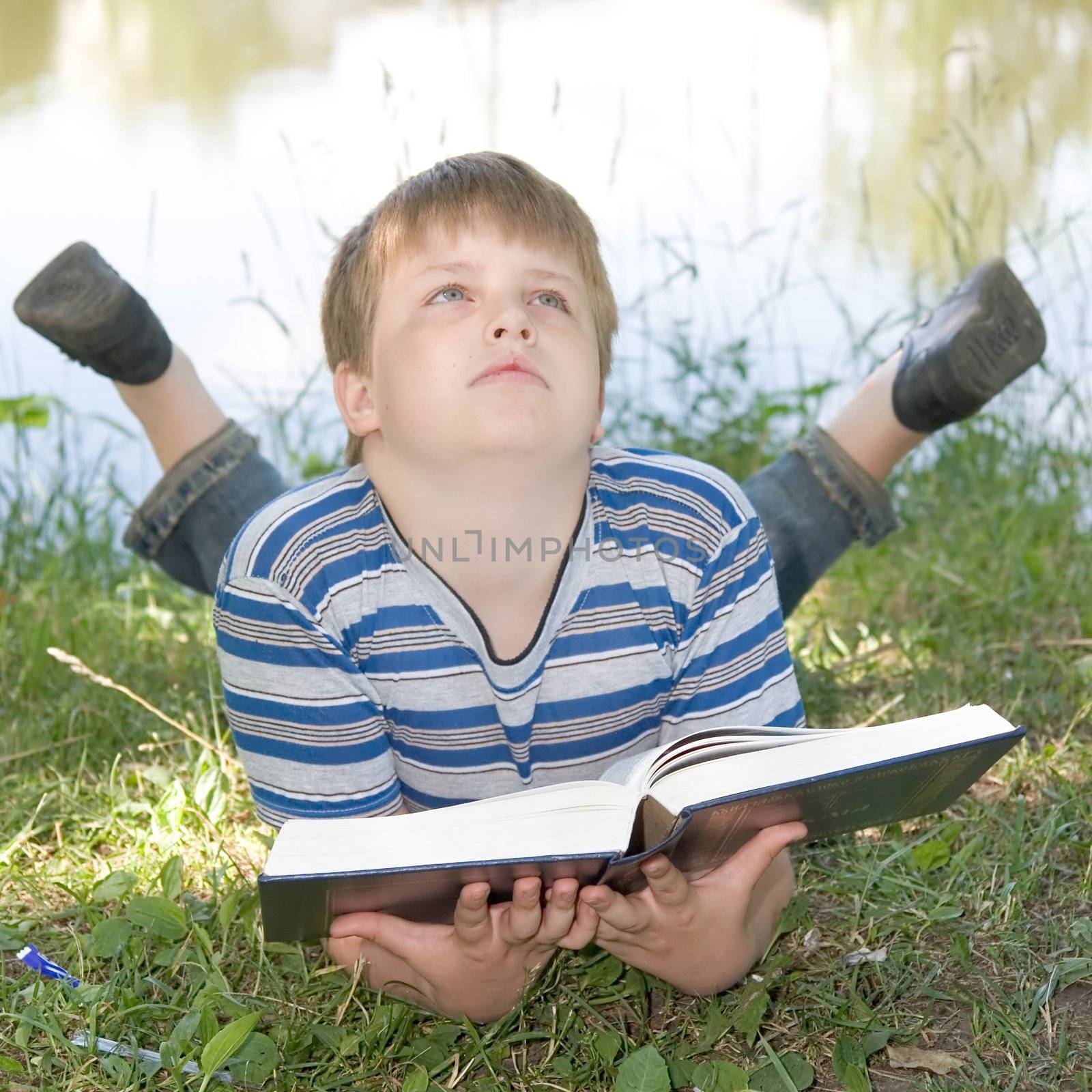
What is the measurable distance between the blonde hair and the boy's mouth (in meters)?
0.19

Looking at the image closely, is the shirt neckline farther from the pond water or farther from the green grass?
the pond water

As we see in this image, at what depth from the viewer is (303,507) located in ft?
6.01

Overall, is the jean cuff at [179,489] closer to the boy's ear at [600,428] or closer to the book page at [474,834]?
the boy's ear at [600,428]

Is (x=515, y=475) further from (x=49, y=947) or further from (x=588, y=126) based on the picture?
(x=588, y=126)

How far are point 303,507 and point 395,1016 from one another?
24.4 inches

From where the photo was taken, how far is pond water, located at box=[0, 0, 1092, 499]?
3898 millimetres

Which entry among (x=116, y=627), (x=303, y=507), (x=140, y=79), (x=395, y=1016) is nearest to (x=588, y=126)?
(x=140, y=79)

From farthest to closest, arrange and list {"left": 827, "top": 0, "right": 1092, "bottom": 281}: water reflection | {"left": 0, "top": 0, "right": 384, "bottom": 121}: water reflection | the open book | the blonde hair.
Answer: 1. {"left": 0, "top": 0, "right": 384, "bottom": 121}: water reflection
2. {"left": 827, "top": 0, "right": 1092, "bottom": 281}: water reflection
3. the blonde hair
4. the open book

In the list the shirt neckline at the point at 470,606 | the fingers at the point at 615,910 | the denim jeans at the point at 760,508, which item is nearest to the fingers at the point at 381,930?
the fingers at the point at 615,910

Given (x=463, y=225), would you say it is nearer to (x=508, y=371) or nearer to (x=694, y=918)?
(x=508, y=371)

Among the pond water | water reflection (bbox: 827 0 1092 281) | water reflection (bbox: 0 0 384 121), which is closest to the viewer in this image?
the pond water

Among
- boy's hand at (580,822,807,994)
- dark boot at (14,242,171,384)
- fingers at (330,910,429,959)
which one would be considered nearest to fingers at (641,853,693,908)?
boy's hand at (580,822,807,994)

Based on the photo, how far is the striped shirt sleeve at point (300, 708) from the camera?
68.9 inches

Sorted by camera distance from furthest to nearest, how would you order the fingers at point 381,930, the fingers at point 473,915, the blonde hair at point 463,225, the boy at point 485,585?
1. the blonde hair at point 463,225
2. the boy at point 485,585
3. the fingers at point 381,930
4. the fingers at point 473,915
